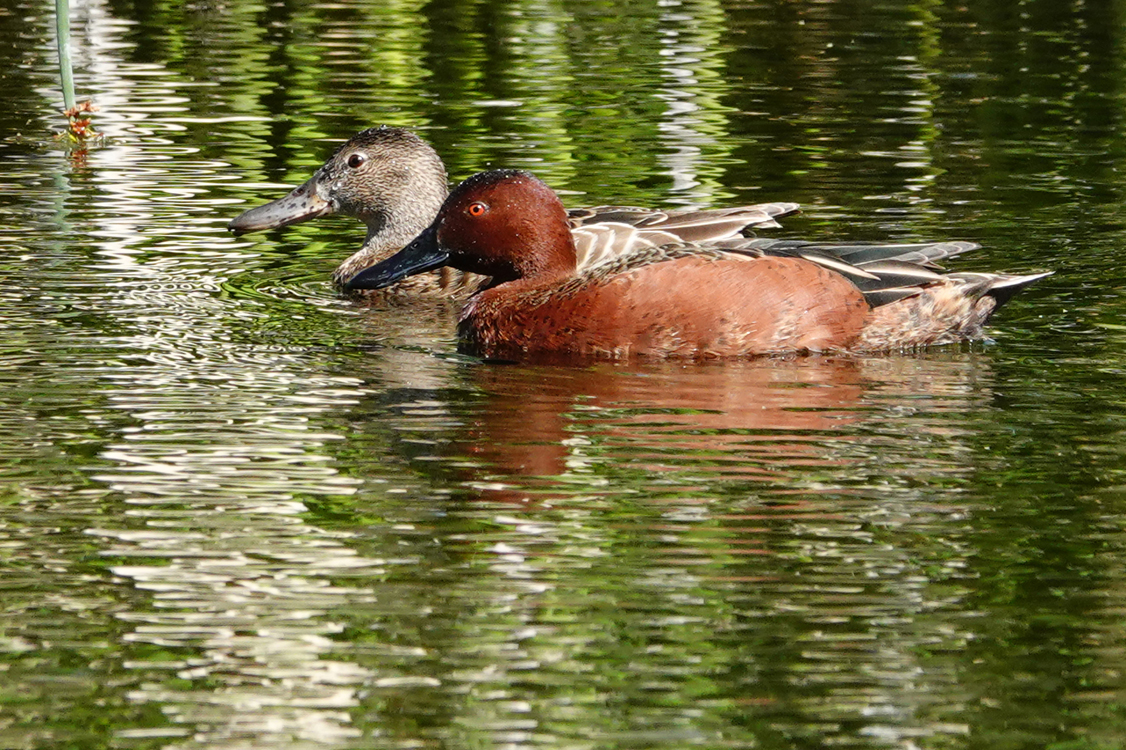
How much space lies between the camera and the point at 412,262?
9.23m

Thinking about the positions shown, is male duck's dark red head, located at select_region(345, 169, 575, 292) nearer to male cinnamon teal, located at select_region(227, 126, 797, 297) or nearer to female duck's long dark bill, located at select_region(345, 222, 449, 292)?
female duck's long dark bill, located at select_region(345, 222, 449, 292)

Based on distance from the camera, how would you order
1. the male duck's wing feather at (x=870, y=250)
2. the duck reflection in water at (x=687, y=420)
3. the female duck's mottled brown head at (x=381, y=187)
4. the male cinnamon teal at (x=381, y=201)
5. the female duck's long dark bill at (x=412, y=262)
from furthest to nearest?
the female duck's mottled brown head at (x=381, y=187), the male cinnamon teal at (x=381, y=201), the female duck's long dark bill at (x=412, y=262), the male duck's wing feather at (x=870, y=250), the duck reflection in water at (x=687, y=420)

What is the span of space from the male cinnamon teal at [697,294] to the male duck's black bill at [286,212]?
6.43 ft

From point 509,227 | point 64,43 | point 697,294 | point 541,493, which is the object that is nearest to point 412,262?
point 509,227

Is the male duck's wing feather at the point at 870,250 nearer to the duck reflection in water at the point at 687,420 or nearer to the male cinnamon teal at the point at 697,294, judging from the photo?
the male cinnamon teal at the point at 697,294

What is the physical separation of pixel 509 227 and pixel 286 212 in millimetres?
2315

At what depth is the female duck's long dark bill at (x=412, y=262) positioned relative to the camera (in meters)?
9.12

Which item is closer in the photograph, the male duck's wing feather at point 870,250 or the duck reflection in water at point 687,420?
the duck reflection in water at point 687,420

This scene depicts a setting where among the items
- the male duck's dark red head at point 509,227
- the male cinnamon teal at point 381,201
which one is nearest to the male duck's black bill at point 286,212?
the male cinnamon teal at point 381,201

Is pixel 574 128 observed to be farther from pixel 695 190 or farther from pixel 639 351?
pixel 639 351

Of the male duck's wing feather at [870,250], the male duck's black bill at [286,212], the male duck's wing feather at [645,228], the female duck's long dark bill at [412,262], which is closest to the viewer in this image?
the male duck's wing feather at [870,250]

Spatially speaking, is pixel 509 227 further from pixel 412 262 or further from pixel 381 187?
pixel 381 187

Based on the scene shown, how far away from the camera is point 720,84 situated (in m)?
15.7

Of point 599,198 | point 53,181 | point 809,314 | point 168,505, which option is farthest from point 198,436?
point 53,181
